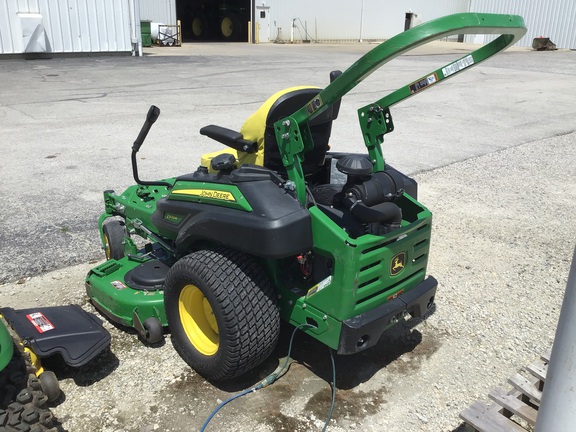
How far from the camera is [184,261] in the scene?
2.69 metres

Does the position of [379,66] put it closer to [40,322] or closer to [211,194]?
[211,194]

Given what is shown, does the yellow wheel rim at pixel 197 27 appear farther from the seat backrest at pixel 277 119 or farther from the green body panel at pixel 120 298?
the seat backrest at pixel 277 119

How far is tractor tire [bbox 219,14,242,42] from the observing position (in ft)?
89.8

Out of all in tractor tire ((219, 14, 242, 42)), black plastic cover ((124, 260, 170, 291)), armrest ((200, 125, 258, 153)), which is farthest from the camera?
tractor tire ((219, 14, 242, 42))

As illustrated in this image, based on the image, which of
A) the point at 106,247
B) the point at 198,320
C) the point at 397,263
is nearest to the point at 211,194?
the point at 198,320

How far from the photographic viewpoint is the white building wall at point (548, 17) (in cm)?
2681

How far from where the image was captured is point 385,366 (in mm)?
2949

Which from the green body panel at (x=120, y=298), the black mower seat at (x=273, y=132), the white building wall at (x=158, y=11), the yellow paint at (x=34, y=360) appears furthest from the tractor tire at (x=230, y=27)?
the yellow paint at (x=34, y=360)

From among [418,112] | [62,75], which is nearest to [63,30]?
[62,75]

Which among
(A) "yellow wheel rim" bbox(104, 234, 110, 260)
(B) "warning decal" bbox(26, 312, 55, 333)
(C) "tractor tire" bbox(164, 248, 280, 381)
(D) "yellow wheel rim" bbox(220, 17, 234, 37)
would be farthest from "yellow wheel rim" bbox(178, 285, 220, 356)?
(D) "yellow wheel rim" bbox(220, 17, 234, 37)

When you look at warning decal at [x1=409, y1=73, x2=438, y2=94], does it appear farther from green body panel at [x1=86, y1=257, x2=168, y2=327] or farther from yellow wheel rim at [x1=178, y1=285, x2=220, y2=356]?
green body panel at [x1=86, y1=257, x2=168, y2=327]

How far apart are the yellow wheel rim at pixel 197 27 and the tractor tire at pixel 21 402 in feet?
91.9

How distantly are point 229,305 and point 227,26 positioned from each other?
27023 millimetres

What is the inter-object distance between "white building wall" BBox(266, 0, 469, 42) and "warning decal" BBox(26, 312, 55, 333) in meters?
25.7
